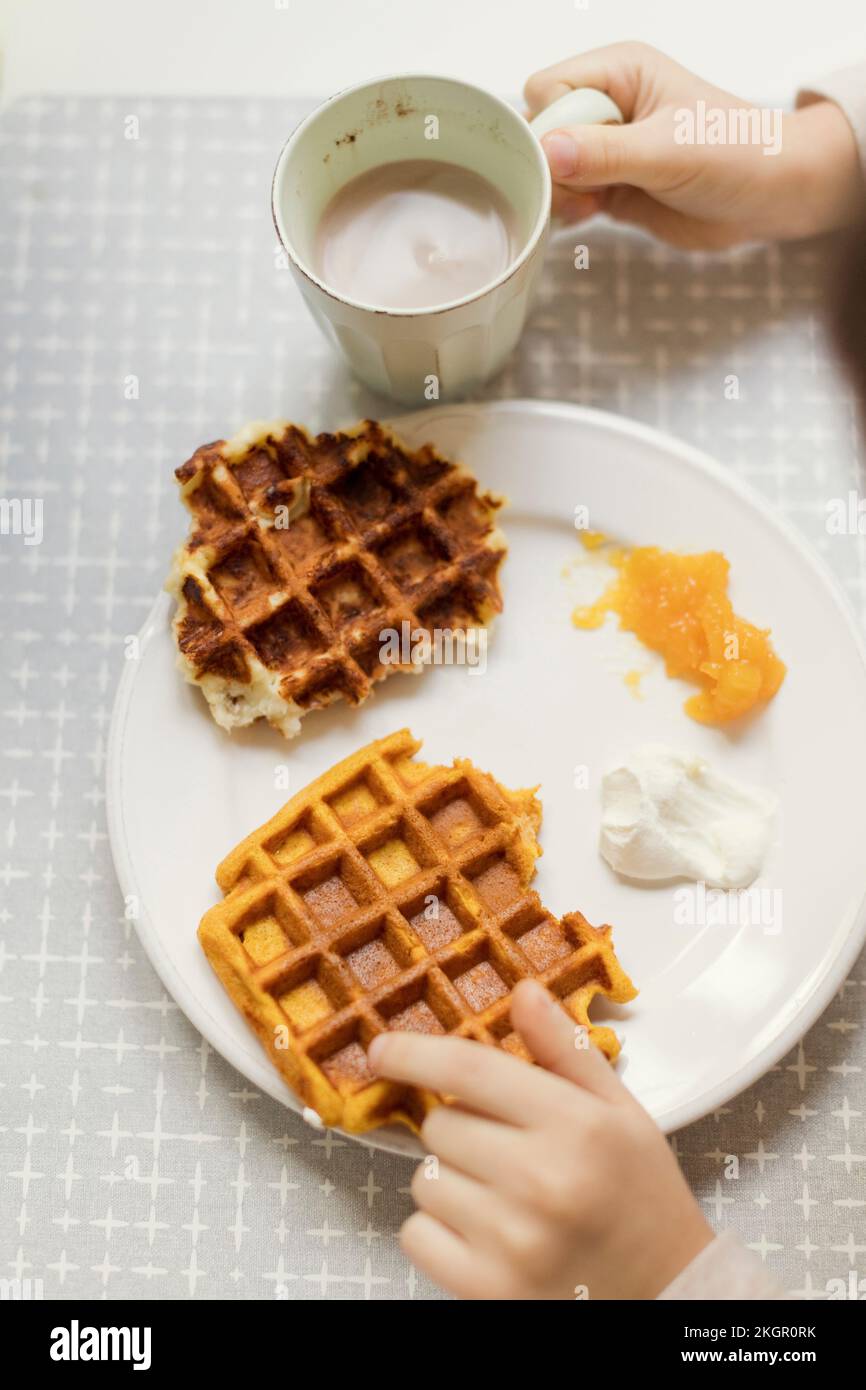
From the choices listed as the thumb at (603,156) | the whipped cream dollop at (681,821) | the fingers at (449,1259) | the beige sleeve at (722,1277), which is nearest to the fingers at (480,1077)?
the fingers at (449,1259)

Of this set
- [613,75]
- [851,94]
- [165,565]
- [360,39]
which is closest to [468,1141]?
[165,565]

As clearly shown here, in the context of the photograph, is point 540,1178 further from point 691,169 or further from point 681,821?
point 691,169

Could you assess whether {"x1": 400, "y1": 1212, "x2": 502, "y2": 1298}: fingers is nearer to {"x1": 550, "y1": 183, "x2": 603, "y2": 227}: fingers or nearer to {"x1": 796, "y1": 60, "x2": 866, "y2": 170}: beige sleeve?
{"x1": 550, "y1": 183, "x2": 603, "y2": 227}: fingers

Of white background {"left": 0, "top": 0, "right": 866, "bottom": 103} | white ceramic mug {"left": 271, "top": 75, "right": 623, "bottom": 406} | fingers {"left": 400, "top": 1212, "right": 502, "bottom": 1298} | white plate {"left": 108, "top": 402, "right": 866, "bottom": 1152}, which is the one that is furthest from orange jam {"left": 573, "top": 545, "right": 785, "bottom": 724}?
white background {"left": 0, "top": 0, "right": 866, "bottom": 103}

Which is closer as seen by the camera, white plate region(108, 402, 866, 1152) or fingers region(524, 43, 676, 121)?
white plate region(108, 402, 866, 1152)

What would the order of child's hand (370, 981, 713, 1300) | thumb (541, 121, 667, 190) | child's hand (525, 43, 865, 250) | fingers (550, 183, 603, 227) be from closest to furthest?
child's hand (370, 981, 713, 1300) < thumb (541, 121, 667, 190) < child's hand (525, 43, 865, 250) < fingers (550, 183, 603, 227)

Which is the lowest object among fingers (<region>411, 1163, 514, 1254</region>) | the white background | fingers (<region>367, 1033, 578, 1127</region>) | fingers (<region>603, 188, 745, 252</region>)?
fingers (<region>411, 1163, 514, 1254</region>)

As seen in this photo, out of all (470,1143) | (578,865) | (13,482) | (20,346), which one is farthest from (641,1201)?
(20,346)
